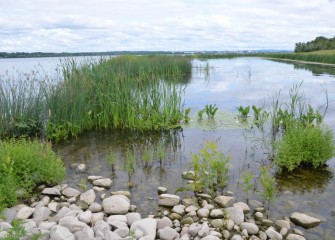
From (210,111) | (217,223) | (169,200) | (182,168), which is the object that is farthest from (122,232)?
(210,111)

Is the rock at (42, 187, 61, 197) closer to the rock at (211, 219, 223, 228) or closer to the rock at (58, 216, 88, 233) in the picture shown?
the rock at (58, 216, 88, 233)

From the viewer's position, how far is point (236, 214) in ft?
13.1

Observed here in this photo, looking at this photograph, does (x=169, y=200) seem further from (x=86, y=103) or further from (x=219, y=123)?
(x=219, y=123)

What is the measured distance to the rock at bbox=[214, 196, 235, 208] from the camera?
14.5ft

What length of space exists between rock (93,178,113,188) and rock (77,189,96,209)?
0.46 meters

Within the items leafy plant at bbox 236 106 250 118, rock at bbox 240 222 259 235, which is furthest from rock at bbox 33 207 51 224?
leafy plant at bbox 236 106 250 118

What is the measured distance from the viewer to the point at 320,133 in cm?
575

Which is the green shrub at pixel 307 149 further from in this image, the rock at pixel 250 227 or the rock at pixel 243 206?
the rock at pixel 250 227

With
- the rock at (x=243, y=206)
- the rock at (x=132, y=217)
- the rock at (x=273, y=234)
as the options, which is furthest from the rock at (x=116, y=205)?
the rock at (x=273, y=234)

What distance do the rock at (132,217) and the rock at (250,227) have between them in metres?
1.22

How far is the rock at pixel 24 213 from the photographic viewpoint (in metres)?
3.91

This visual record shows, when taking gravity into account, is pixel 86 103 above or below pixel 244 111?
above

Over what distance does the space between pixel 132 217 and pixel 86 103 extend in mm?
4777

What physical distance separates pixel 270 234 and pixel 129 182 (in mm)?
2338
